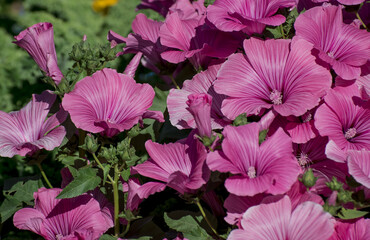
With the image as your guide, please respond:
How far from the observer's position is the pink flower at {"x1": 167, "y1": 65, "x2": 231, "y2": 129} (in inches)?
43.0

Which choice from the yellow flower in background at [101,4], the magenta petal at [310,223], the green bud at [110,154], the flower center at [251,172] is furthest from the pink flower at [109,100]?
the yellow flower in background at [101,4]

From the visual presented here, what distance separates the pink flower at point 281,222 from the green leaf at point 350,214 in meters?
0.08

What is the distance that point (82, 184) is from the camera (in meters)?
1.01

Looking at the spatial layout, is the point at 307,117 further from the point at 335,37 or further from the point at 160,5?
the point at 160,5

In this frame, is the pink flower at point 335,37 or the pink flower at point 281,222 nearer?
the pink flower at point 281,222

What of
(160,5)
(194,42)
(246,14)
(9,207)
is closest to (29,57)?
(160,5)

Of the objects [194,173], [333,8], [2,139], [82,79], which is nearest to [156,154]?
[194,173]

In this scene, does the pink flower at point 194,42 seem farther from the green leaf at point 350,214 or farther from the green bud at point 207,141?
the green leaf at point 350,214

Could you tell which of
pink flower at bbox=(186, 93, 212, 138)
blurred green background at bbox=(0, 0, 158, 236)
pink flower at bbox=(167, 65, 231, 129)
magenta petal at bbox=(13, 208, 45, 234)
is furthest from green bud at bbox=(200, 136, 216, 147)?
blurred green background at bbox=(0, 0, 158, 236)

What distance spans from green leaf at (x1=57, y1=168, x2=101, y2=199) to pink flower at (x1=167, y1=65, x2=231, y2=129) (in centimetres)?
19

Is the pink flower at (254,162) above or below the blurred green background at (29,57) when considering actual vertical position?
above

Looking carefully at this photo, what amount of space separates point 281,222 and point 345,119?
28 cm

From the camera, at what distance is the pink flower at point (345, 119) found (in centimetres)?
99

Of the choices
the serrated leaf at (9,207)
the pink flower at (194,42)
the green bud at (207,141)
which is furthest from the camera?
the serrated leaf at (9,207)
